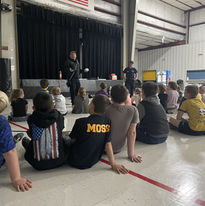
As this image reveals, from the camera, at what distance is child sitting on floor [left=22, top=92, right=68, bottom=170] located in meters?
1.31

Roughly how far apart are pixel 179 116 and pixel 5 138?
216 centimetres

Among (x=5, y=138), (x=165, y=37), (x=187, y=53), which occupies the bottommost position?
(x=5, y=138)

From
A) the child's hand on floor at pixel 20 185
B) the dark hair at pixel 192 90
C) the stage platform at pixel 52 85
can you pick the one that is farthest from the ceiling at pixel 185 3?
the child's hand on floor at pixel 20 185

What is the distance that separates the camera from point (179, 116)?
8.50ft

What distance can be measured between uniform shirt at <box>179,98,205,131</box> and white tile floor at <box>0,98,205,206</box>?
0.69 m

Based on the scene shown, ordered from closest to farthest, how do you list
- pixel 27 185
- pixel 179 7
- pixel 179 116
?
1. pixel 27 185
2. pixel 179 116
3. pixel 179 7

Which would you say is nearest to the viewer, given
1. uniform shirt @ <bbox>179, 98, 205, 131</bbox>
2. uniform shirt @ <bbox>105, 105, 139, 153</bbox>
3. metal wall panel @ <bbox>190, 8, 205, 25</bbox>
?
uniform shirt @ <bbox>105, 105, 139, 153</bbox>

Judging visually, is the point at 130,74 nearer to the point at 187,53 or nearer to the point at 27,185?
the point at 27,185

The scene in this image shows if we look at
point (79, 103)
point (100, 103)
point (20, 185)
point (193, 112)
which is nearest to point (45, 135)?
point (20, 185)

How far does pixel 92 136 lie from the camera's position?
1435mm

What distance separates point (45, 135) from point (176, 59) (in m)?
14.9

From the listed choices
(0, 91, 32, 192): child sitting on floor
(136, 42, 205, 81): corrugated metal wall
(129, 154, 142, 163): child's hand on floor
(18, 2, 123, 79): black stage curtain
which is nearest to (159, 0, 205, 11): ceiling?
(136, 42, 205, 81): corrugated metal wall

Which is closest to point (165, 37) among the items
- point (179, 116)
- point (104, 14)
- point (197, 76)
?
point (197, 76)

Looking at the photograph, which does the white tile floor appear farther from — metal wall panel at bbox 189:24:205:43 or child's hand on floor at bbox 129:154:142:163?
metal wall panel at bbox 189:24:205:43
